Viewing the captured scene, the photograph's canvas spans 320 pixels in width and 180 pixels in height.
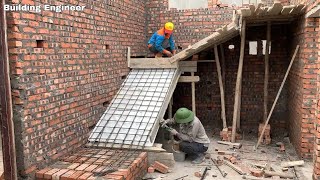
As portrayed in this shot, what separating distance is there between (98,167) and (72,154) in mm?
794

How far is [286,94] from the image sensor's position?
8328mm

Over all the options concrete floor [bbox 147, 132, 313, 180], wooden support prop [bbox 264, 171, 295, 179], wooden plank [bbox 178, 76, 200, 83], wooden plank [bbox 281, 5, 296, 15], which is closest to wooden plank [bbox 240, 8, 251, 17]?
wooden plank [bbox 281, 5, 296, 15]

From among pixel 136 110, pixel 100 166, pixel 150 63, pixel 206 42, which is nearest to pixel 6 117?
pixel 100 166

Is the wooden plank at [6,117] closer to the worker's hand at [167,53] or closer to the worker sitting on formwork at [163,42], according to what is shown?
the worker sitting on formwork at [163,42]

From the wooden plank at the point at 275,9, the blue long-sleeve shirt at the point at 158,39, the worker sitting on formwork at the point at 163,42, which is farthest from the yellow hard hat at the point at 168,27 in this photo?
the wooden plank at the point at 275,9

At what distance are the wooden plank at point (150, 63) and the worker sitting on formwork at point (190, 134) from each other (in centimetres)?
172

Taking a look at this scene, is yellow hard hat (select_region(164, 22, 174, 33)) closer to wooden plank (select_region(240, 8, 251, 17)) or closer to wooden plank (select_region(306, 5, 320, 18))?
wooden plank (select_region(240, 8, 251, 17))

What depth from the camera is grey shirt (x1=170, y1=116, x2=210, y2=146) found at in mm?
6119

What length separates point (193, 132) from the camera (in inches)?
242

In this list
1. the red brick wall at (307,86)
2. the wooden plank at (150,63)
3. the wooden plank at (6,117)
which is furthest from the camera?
the wooden plank at (150,63)

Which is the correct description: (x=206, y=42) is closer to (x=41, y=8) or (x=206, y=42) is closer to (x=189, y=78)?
(x=189, y=78)

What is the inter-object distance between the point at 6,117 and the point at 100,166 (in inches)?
60.7

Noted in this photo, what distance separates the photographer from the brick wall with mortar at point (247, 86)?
8.28 metres

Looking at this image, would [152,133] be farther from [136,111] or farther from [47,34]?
[47,34]
